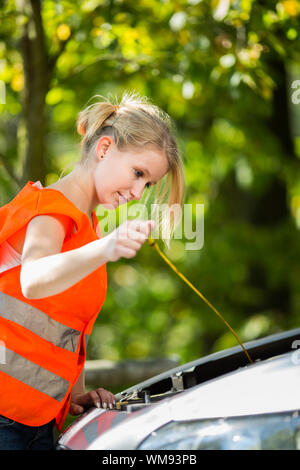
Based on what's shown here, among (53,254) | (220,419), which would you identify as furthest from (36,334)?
(220,419)

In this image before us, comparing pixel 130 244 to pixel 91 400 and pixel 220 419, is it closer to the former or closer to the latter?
pixel 220 419

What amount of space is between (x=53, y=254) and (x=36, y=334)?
323 mm

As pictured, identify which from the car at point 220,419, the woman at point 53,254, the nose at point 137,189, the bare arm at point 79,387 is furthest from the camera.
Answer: the bare arm at point 79,387

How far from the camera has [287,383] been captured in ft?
4.98

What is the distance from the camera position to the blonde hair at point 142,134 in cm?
201

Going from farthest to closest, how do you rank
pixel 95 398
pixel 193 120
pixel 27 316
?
pixel 193 120
pixel 95 398
pixel 27 316

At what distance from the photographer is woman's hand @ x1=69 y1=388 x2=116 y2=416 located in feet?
6.73

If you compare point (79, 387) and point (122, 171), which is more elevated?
point (122, 171)

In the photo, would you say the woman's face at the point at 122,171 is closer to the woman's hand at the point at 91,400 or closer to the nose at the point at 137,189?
the nose at the point at 137,189

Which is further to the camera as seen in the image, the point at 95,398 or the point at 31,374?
the point at 95,398

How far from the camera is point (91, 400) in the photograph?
6.91ft

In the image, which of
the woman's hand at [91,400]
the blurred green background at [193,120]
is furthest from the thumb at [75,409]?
the blurred green background at [193,120]

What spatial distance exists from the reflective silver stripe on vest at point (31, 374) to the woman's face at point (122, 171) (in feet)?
1.83

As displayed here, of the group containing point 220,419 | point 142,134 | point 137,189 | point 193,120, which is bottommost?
point 220,419
